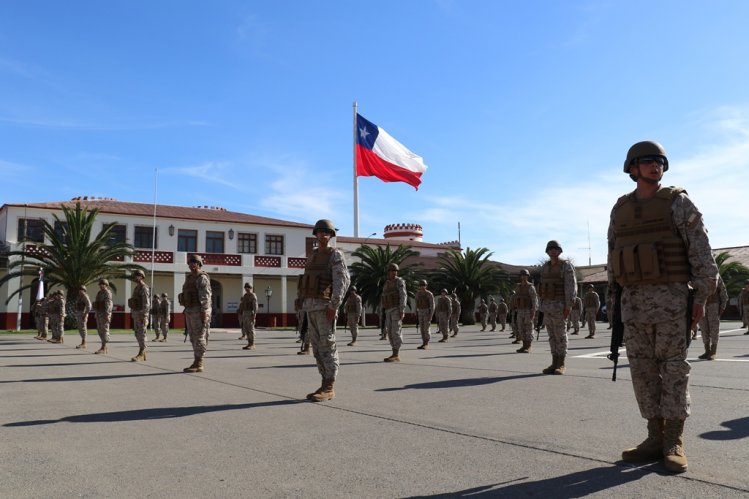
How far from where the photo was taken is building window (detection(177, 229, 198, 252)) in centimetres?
4184

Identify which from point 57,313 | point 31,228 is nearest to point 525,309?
point 57,313

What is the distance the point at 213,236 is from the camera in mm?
43188

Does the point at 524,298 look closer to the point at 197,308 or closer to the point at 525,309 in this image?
the point at 525,309

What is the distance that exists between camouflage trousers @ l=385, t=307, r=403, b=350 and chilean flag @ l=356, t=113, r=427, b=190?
20.4m

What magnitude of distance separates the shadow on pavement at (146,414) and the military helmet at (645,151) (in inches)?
164

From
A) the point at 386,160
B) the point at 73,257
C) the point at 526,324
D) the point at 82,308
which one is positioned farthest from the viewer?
the point at 386,160

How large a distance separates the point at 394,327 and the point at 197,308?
4217 millimetres

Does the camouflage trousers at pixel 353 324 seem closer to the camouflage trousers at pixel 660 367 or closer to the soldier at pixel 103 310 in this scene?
the soldier at pixel 103 310

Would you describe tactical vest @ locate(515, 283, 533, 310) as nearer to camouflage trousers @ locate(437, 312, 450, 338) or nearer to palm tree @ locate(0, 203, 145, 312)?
camouflage trousers @ locate(437, 312, 450, 338)

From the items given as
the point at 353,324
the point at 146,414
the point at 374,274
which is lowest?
the point at 146,414

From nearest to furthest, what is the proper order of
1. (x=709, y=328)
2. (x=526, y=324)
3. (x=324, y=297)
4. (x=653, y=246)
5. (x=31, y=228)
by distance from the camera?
(x=653, y=246) < (x=324, y=297) < (x=709, y=328) < (x=526, y=324) < (x=31, y=228)

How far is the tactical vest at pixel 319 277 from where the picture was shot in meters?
7.23

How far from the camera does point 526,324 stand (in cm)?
1481

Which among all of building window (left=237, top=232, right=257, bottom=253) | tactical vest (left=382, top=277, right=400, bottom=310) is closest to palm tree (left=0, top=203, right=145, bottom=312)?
building window (left=237, top=232, right=257, bottom=253)
